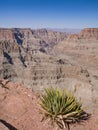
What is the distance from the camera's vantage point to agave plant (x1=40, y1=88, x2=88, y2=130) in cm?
678

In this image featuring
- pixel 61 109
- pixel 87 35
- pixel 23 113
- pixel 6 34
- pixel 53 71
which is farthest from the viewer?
pixel 6 34

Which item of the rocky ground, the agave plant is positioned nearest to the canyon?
the rocky ground

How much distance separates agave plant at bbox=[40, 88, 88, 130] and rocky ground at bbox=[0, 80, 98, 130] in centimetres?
19

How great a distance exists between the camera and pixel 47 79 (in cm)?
5334

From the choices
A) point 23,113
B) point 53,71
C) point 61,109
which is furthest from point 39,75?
point 61,109

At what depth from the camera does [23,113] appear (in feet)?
23.4

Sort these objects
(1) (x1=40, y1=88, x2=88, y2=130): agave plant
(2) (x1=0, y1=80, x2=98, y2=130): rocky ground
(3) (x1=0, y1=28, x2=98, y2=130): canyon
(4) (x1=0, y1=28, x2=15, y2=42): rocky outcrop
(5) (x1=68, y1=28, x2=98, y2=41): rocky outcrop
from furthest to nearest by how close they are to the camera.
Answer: (4) (x1=0, y1=28, x2=15, y2=42): rocky outcrop
(5) (x1=68, y1=28, x2=98, y2=41): rocky outcrop
(3) (x1=0, y1=28, x2=98, y2=130): canyon
(1) (x1=40, y1=88, x2=88, y2=130): agave plant
(2) (x1=0, y1=80, x2=98, y2=130): rocky ground

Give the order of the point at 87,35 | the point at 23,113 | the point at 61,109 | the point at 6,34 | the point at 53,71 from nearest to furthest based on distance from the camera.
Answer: the point at 61,109, the point at 23,113, the point at 53,71, the point at 87,35, the point at 6,34

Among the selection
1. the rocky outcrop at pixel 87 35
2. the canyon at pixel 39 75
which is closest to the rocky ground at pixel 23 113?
the canyon at pixel 39 75

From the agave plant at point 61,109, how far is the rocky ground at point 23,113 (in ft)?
0.62

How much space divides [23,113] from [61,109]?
1117 millimetres

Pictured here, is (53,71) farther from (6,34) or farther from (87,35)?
(6,34)

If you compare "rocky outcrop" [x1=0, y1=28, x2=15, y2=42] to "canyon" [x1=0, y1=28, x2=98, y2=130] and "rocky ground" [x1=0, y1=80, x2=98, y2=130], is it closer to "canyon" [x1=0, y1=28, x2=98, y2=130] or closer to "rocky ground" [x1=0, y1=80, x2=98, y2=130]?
"canyon" [x1=0, y1=28, x2=98, y2=130]

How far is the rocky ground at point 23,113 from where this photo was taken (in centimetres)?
657
